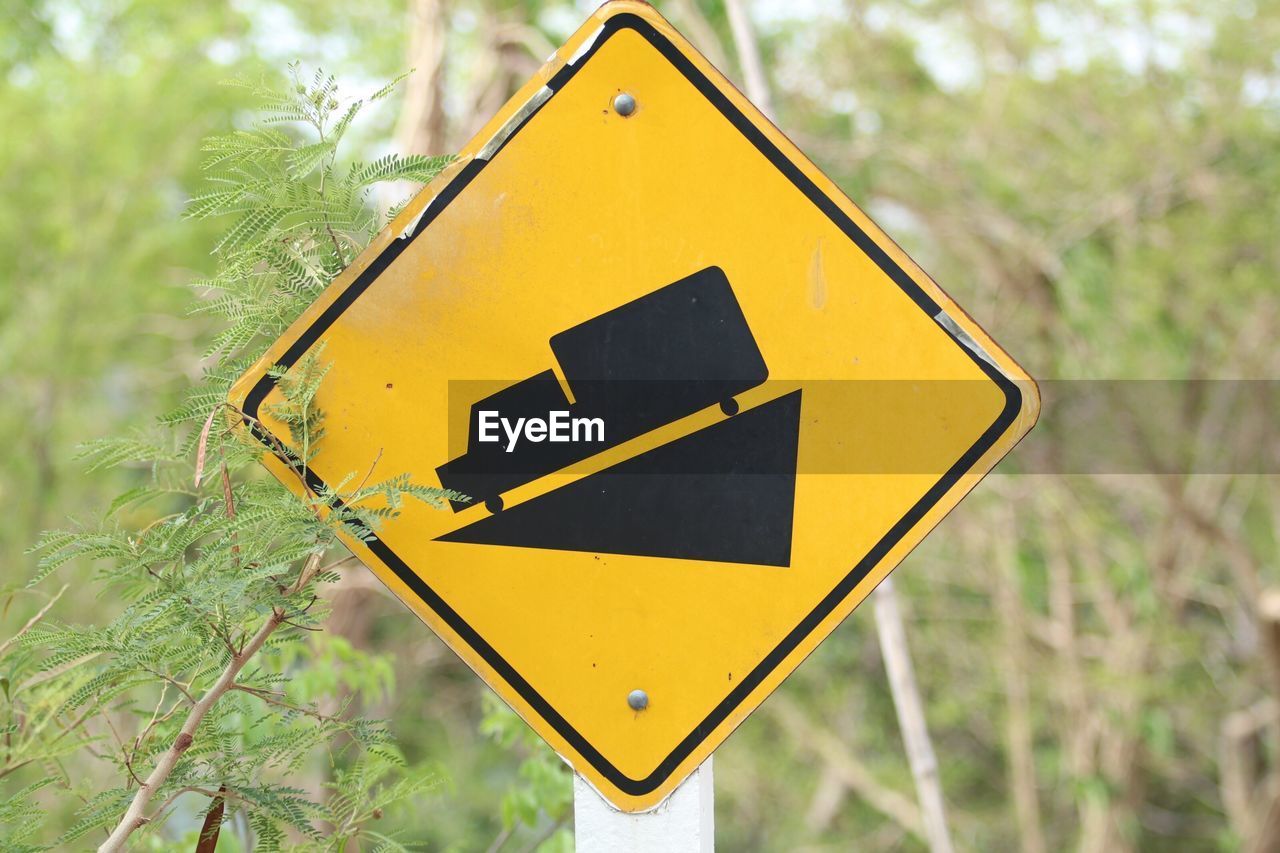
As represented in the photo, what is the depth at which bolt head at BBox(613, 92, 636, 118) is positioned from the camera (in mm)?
1245

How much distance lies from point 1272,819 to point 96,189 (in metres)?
6.93

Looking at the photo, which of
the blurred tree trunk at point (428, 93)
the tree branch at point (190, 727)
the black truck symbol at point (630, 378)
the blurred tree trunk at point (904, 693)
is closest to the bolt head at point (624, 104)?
the black truck symbol at point (630, 378)

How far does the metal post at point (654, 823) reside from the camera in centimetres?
119

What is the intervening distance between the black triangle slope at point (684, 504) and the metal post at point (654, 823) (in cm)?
22

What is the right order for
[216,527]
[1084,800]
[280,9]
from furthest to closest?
[280,9], [1084,800], [216,527]

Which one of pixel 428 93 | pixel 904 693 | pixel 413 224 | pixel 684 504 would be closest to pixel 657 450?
pixel 684 504

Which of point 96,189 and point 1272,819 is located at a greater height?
point 96,189

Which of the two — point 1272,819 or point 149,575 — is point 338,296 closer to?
point 149,575

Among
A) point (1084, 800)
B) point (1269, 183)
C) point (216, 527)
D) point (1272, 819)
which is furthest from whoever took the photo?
point (1084, 800)

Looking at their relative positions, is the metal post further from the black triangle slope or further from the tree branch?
the tree branch

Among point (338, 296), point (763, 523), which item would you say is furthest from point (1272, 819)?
point (338, 296)

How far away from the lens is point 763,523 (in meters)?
1.20

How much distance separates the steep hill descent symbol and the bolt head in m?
0.18

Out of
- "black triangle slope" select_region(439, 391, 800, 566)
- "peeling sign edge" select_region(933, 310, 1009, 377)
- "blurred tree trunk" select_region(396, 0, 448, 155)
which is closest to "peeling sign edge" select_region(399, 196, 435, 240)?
"black triangle slope" select_region(439, 391, 800, 566)
